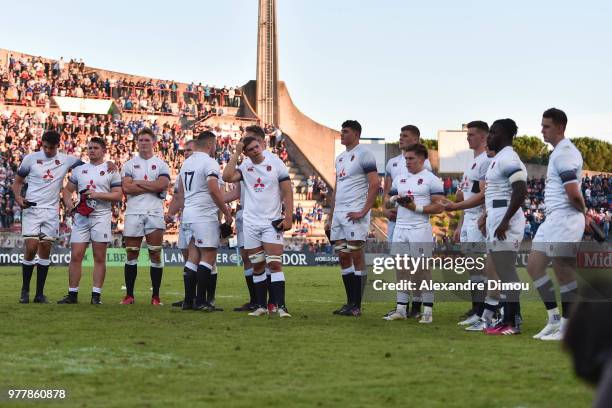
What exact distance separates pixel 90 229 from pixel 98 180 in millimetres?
773

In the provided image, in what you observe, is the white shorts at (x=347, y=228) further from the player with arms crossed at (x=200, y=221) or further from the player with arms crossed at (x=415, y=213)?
the player with arms crossed at (x=200, y=221)

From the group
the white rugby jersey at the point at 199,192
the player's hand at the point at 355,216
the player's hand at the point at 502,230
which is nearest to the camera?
the player's hand at the point at 502,230

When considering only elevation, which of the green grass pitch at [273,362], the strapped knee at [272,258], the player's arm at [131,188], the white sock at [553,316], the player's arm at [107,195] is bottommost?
the green grass pitch at [273,362]

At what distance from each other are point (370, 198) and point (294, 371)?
610 centimetres

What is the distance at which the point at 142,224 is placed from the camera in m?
14.9

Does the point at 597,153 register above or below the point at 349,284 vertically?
above

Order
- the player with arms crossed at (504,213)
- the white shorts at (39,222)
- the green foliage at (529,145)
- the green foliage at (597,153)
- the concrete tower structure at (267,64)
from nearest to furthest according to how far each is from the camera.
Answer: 1. the player with arms crossed at (504,213)
2. the white shorts at (39,222)
3. the concrete tower structure at (267,64)
4. the green foliage at (597,153)
5. the green foliage at (529,145)

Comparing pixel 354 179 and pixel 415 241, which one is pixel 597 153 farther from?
pixel 415 241

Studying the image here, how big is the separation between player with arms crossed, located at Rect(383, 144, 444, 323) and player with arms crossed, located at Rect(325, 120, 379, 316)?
2.31ft

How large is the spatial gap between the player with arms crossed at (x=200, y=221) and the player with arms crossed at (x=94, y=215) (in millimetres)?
1433

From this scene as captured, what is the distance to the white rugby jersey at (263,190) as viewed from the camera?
12883 millimetres

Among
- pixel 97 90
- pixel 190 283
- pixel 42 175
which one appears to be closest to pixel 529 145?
pixel 97 90

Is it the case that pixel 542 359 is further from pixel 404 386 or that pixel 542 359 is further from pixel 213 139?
pixel 213 139

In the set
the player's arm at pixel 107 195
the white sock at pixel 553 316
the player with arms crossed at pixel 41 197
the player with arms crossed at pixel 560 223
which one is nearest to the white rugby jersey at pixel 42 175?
the player with arms crossed at pixel 41 197
